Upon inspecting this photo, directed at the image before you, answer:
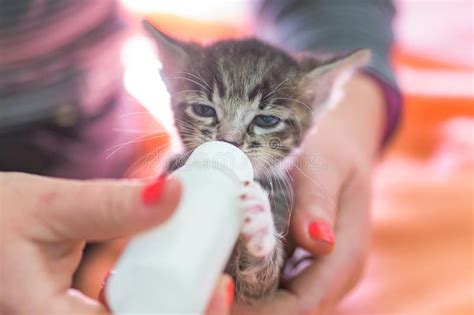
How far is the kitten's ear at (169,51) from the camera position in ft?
2.89

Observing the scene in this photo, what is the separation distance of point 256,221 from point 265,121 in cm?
17

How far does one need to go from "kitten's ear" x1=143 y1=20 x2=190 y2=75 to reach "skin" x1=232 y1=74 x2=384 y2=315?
8.7 inches

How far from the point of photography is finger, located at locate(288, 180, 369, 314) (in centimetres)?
93

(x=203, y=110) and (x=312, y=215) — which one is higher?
(x=203, y=110)

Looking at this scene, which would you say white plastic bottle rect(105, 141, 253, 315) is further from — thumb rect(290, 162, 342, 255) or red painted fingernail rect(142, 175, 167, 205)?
thumb rect(290, 162, 342, 255)

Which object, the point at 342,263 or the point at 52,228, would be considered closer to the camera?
the point at 52,228

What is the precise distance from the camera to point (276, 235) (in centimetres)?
79

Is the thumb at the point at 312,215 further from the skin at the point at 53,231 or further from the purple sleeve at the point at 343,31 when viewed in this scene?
the purple sleeve at the point at 343,31

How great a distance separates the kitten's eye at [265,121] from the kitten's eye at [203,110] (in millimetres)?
57

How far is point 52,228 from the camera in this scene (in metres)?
0.68

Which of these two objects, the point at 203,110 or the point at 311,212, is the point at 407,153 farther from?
the point at 203,110

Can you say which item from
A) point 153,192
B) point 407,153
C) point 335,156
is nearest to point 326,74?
point 335,156

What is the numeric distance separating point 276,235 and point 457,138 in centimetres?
101

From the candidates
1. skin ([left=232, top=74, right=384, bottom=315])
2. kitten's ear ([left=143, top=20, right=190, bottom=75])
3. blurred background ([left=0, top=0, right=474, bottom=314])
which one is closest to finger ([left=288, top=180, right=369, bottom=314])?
skin ([left=232, top=74, right=384, bottom=315])
